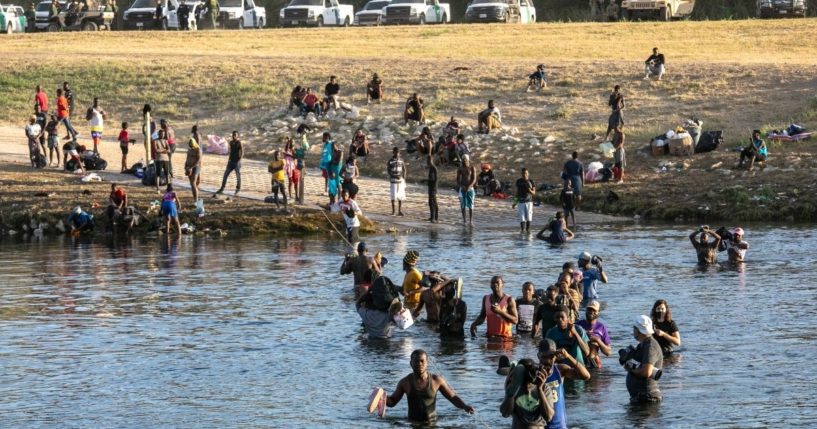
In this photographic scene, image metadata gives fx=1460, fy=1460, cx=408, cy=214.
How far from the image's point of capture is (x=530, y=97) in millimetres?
52000

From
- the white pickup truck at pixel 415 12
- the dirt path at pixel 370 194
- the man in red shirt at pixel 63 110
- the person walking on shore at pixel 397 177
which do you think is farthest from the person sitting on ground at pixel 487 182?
the white pickup truck at pixel 415 12

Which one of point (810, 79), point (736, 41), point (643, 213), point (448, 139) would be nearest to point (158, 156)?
point (448, 139)

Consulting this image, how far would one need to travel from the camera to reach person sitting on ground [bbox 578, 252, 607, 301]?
25.3 m

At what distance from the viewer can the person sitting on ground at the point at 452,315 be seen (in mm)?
23094

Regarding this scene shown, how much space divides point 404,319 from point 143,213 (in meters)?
16.1

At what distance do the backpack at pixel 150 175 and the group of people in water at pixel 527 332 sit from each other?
50.8 feet

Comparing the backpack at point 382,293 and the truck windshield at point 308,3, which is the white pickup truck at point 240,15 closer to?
the truck windshield at point 308,3

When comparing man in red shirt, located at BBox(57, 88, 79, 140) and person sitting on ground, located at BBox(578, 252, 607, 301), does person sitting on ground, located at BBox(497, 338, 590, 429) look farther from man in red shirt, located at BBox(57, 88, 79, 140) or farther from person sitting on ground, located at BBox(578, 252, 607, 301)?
man in red shirt, located at BBox(57, 88, 79, 140)

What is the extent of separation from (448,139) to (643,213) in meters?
6.99

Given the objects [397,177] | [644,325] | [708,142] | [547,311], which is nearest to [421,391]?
[644,325]

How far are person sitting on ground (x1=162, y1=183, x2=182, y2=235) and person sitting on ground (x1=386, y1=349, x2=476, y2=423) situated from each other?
689 inches

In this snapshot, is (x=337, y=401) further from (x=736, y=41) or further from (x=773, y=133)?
(x=736, y=41)

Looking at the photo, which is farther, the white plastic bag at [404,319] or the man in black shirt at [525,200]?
the man in black shirt at [525,200]

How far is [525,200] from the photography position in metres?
35.2
